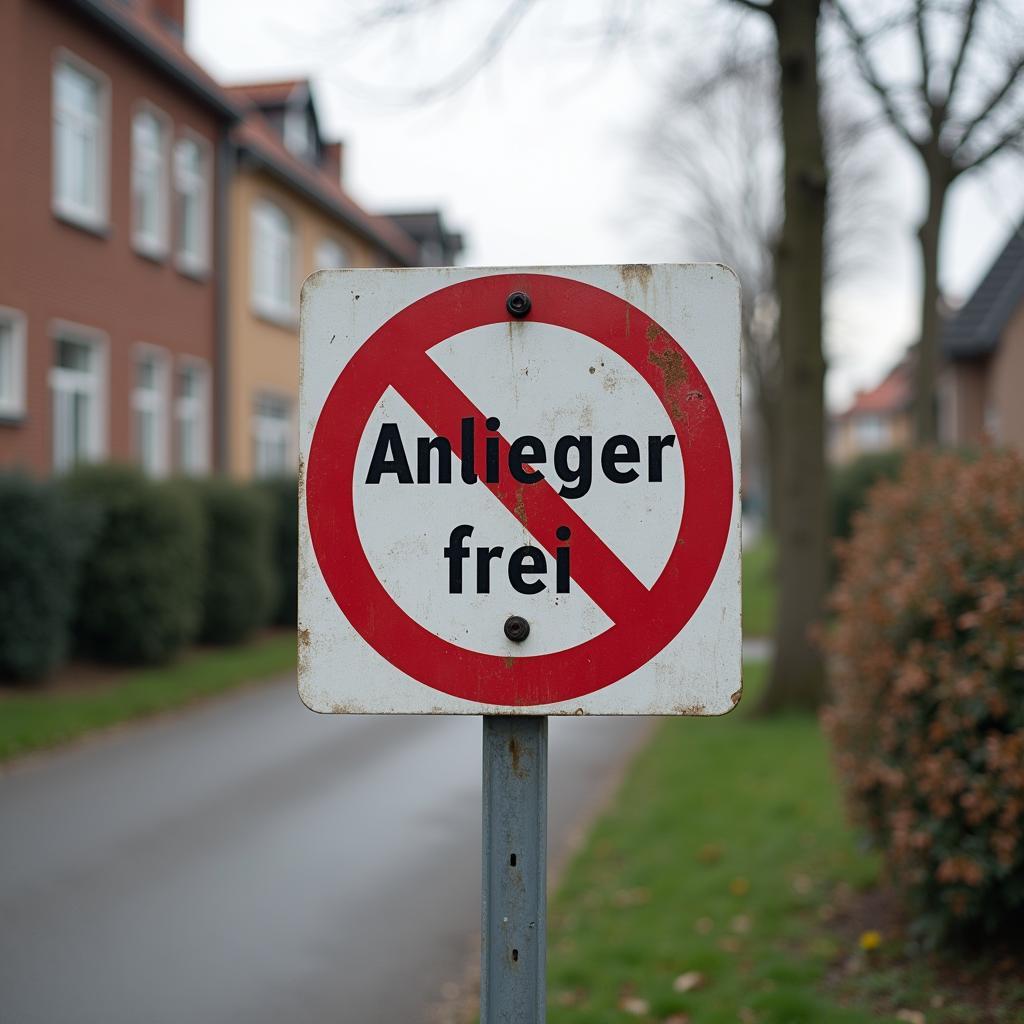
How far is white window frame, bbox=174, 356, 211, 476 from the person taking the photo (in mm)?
20344

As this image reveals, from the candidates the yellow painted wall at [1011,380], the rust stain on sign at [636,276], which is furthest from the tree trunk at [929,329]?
the rust stain on sign at [636,276]

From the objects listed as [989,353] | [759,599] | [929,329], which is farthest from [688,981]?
[989,353]

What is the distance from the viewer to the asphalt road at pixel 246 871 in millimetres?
4838

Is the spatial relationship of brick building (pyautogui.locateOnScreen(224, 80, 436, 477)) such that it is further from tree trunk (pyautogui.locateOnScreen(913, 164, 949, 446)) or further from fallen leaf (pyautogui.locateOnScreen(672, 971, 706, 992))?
fallen leaf (pyautogui.locateOnScreen(672, 971, 706, 992))

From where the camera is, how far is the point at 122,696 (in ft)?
38.5

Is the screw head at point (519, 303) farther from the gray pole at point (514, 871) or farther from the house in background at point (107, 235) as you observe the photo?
the house in background at point (107, 235)

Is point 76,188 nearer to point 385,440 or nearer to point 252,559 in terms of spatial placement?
point 252,559

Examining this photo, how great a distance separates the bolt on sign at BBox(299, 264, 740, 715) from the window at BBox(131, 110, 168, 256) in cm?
1782

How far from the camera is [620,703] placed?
1.87 meters

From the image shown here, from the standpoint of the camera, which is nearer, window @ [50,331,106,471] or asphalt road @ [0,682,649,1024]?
asphalt road @ [0,682,649,1024]

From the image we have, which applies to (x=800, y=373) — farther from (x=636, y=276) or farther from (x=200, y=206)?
(x=200, y=206)

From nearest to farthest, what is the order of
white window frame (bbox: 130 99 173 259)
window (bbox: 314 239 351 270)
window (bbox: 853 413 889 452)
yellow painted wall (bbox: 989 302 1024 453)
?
1. white window frame (bbox: 130 99 173 259)
2. yellow painted wall (bbox: 989 302 1024 453)
3. window (bbox: 314 239 351 270)
4. window (bbox: 853 413 889 452)

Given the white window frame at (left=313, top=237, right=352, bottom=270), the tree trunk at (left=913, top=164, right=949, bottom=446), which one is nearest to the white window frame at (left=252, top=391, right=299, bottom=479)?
the white window frame at (left=313, top=237, right=352, bottom=270)

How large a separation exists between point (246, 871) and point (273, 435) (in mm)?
18807
